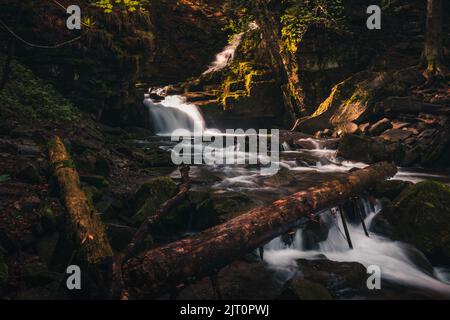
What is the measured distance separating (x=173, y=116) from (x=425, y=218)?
45.5ft

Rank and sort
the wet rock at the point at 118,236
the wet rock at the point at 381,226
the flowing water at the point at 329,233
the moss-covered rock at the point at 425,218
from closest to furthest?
1. the wet rock at the point at 118,236
2. the flowing water at the point at 329,233
3. the moss-covered rock at the point at 425,218
4. the wet rock at the point at 381,226

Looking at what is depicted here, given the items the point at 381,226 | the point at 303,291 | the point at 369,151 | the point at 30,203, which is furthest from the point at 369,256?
the point at 369,151

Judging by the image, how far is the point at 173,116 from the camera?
17547 mm

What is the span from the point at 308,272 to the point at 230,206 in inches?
70.2

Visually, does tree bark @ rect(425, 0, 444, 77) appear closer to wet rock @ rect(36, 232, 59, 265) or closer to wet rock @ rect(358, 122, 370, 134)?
wet rock @ rect(358, 122, 370, 134)

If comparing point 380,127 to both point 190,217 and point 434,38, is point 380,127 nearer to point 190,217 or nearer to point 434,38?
point 434,38

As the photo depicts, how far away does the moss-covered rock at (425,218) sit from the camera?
5.51 metres

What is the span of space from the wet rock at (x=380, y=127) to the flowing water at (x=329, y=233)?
7.24 ft

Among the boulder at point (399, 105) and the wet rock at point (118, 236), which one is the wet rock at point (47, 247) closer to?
the wet rock at point (118, 236)

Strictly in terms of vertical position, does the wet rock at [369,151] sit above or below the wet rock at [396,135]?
below

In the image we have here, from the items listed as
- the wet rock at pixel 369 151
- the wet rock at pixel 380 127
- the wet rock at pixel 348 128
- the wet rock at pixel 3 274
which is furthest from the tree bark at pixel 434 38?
the wet rock at pixel 3 274

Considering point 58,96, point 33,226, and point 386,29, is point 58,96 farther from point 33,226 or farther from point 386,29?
point 386,29

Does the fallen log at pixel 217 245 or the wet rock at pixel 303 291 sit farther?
the wet rock at pixel 303 291

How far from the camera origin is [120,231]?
4.95m
